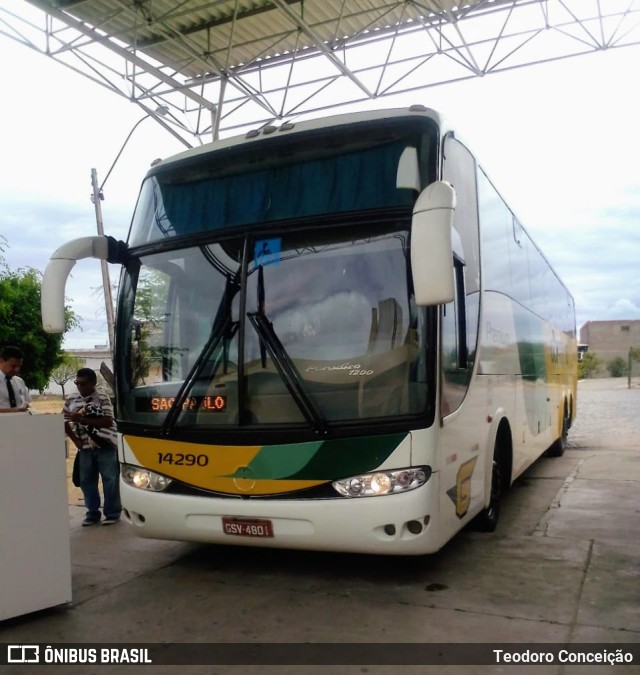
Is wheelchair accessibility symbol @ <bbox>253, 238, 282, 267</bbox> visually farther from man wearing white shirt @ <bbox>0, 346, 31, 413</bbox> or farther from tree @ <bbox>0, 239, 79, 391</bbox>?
tree @ <bbox>0, 239, 79, 391</bbox>

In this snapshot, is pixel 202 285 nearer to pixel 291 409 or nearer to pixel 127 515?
pixel 291 409

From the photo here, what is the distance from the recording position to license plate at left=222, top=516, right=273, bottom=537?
4.86 meters

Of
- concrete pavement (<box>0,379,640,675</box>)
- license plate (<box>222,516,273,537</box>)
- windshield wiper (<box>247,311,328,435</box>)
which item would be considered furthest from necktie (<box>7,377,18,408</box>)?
windshield wiper (<box>247,311,328,435</box>)

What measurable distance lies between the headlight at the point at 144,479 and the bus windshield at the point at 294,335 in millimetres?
396

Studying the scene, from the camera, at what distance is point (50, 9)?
9656 millimetres

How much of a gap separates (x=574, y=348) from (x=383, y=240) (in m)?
12.0

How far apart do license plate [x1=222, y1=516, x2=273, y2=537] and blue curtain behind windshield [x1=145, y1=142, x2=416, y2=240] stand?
2.14 meters

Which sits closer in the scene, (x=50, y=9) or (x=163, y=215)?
(x=163, y=215)

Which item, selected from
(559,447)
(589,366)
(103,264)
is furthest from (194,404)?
(589,366)

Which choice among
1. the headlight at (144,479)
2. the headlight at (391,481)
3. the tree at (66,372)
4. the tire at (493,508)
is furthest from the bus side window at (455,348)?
the tree at (66,372)

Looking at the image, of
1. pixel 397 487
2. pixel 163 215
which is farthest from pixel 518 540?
pixel 163 215

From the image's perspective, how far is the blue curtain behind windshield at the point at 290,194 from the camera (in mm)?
5023

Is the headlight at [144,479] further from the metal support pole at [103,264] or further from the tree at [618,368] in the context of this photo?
the tree at [618,368]

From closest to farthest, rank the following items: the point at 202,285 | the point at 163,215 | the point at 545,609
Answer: the point at 545,609 < the point at 202,285 < the point at 163,215
